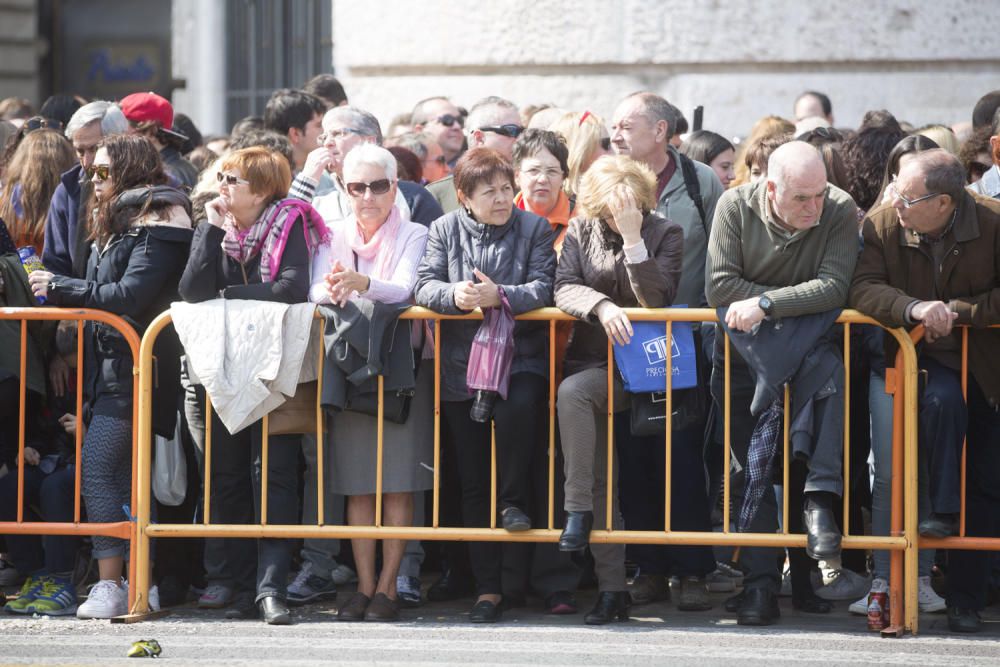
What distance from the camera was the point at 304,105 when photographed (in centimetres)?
948

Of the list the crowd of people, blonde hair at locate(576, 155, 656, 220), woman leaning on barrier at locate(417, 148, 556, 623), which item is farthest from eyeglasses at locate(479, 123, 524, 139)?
blonde hair at locate(576, 155, 656, 220)

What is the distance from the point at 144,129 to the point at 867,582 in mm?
4316

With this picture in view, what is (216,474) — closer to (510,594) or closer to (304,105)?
(510,594)

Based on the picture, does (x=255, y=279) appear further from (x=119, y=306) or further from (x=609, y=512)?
(x=609, y=512)

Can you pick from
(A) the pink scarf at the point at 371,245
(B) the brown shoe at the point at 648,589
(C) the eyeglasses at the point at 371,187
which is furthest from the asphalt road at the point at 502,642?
(C) the eyeglasses at the point at 371,187

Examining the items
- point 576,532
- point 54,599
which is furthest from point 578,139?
point 54,599

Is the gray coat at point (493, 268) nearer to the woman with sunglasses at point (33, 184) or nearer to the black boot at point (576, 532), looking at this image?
the black boot at point (576, 532)

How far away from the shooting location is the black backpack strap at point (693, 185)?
7.91m

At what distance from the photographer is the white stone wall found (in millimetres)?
11648

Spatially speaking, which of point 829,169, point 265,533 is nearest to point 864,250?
point 829,169

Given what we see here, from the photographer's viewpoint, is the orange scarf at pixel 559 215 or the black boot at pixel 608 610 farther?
the orange scarf at pixel 559 215

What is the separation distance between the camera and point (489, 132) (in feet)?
29.3

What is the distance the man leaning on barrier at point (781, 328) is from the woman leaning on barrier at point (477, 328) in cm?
76

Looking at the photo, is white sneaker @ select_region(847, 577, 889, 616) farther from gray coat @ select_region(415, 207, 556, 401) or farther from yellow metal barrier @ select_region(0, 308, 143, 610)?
yellow metal barrier @ select_region(0, 308, 143, 610)
